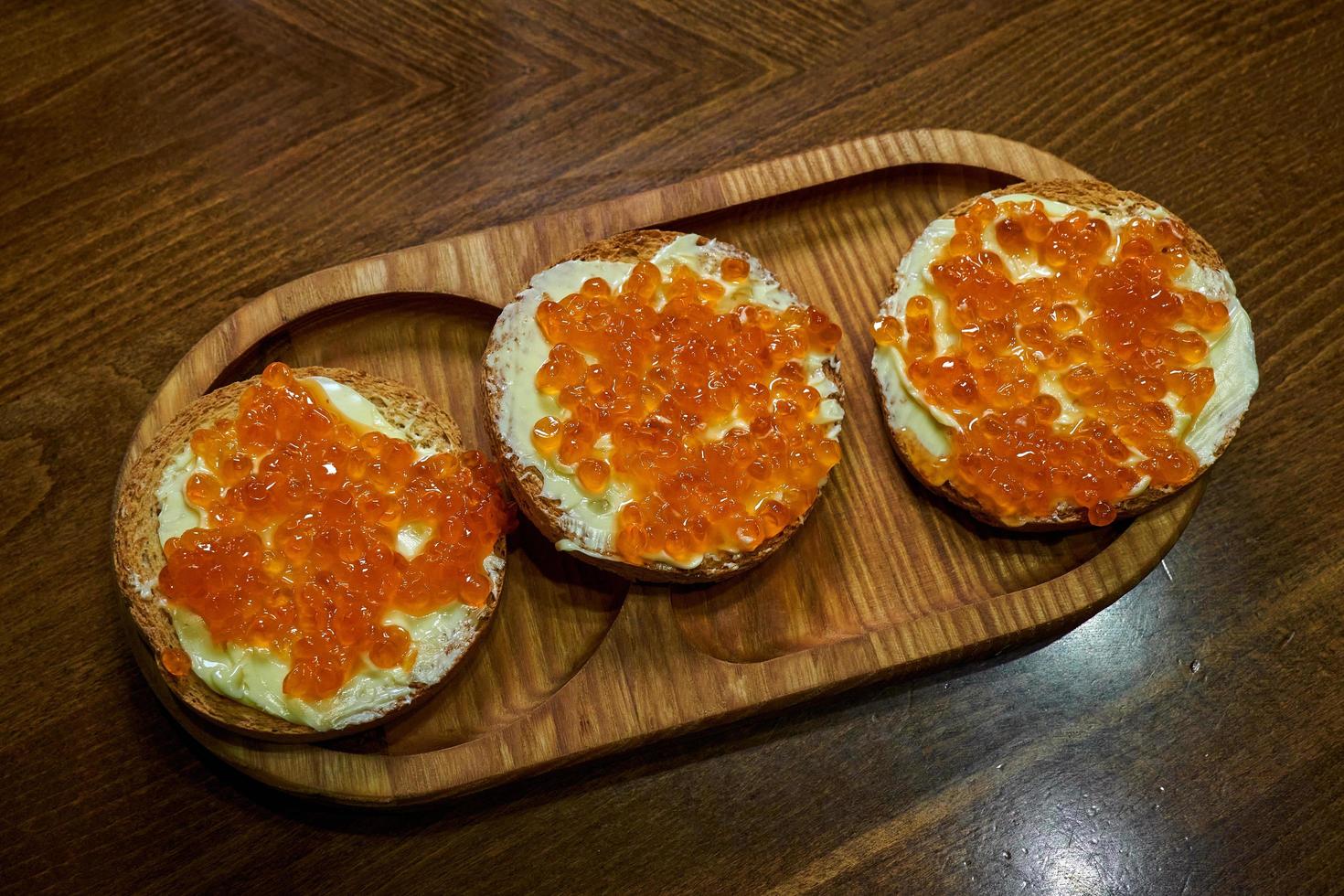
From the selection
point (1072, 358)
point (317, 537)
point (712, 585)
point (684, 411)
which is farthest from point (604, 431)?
point (1072, 358)

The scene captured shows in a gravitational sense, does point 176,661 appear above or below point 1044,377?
below

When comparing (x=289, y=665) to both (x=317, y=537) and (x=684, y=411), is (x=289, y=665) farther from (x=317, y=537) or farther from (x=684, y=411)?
(x=684, y=411)

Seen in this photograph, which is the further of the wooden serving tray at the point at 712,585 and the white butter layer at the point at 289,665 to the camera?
the wooden serving tray at the point at 712,585

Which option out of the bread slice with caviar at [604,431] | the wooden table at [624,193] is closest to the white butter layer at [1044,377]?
the bread slice with caviar at [604,431]

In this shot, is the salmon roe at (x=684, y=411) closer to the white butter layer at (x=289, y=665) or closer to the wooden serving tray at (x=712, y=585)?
the wooden serving tray at (x=712, y=585)

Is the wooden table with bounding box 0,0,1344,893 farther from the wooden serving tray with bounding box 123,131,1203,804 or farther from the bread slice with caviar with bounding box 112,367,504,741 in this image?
the bread slice with caviar with bounding box 112,367,504,741
